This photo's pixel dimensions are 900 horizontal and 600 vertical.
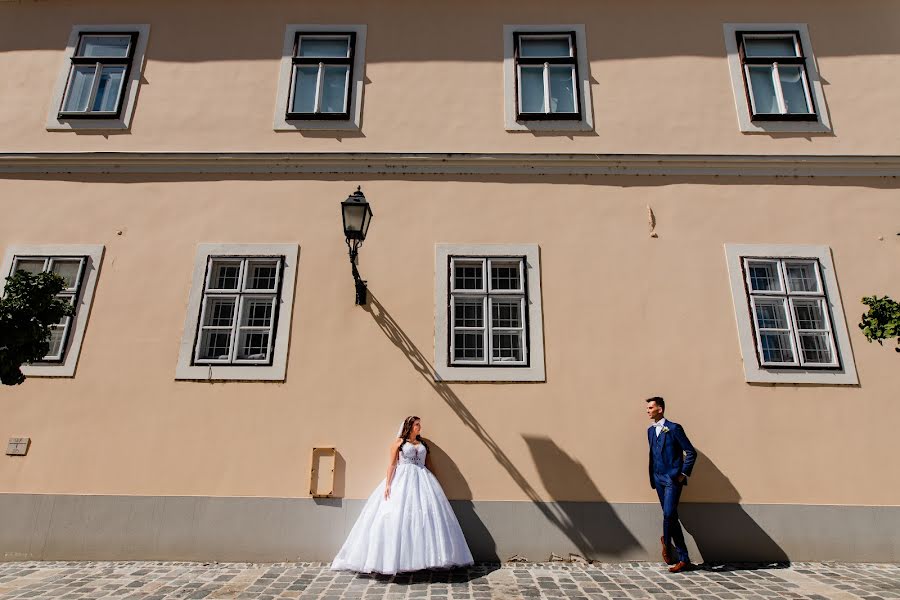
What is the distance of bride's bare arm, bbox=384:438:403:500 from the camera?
5499 millimetres

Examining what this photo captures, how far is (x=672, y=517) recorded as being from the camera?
5.43m

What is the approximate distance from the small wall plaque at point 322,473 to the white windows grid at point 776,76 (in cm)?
720

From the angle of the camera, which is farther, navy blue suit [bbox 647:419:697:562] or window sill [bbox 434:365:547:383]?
window sill [bbox 434:365:547:383]

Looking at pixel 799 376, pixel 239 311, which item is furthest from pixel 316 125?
pixel 799 376

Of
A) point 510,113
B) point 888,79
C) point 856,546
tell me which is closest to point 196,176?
point 510,113

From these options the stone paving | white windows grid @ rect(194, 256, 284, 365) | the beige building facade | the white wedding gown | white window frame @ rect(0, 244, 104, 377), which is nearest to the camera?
the stone paving

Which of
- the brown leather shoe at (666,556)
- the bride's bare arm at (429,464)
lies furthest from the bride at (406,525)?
the brown leather shoe at (666,556)

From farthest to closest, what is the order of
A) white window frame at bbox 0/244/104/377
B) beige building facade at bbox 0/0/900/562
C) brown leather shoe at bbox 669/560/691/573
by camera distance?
white window frame at bbox 0/244/104/377 → beige building facade at bbox 0/0/900/562 → brown leather shoe at bbox 669/560/691/573

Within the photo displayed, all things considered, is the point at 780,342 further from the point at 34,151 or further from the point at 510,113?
the point at 34,151

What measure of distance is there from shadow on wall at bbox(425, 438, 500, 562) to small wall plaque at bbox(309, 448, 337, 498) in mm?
1124

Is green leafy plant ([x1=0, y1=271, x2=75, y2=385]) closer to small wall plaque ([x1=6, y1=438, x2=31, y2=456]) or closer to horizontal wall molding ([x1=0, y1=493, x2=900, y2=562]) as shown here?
small wall plaque ([x1=6, y1=438, x2=31, y2=456])

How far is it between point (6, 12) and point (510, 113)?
813 cm

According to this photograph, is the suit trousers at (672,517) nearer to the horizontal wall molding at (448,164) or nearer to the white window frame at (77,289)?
the horizontal wall molding at (448,164)


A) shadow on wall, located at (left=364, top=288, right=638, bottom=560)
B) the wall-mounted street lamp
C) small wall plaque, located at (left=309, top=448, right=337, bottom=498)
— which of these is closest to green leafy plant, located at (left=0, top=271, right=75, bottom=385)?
the wall-mounted street lamp
